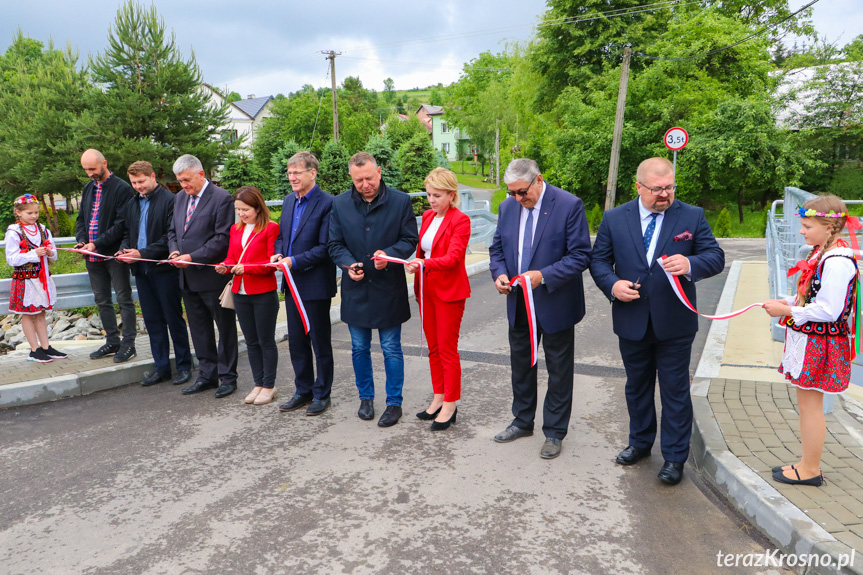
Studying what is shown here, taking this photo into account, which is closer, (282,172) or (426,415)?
(426,415)

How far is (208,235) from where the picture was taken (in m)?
A: 5.77

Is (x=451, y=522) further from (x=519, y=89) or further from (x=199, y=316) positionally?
(x=519, y=89)

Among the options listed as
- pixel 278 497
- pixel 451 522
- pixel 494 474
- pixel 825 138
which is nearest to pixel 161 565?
pixel 278 497

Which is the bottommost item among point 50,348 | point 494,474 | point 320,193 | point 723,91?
point 494,474

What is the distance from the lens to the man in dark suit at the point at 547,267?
4.24 m

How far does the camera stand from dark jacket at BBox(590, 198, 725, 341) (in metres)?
3.84

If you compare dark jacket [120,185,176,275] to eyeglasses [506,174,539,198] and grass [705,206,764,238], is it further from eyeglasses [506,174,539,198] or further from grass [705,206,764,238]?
grass [705,206,764,238]

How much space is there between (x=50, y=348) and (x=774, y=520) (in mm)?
6650

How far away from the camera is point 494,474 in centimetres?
410

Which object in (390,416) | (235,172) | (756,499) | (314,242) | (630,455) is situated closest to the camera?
(756,499)

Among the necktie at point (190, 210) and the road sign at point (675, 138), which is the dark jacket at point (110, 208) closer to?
the necktie at point (190, 210)

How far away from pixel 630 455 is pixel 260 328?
10.5ft

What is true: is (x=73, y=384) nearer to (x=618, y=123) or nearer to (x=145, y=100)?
(x=618, y=123)

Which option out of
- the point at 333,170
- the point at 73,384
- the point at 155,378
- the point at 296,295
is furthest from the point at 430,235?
the point at 333,170
